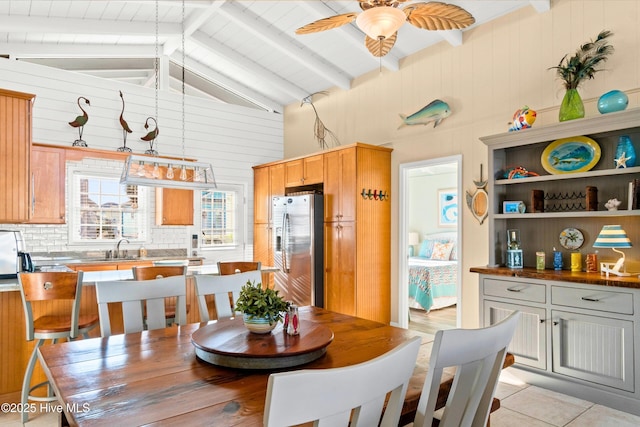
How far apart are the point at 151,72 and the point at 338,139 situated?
9.32 feet

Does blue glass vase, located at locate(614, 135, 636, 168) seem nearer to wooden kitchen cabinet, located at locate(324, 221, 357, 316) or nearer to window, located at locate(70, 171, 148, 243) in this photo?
wooden kitchen cabinet, located at locate(324, 221, 357, 316)

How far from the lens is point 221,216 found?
6.77 m

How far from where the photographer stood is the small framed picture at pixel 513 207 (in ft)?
12.3

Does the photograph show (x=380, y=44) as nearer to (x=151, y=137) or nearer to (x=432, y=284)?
(x=432, y=284)

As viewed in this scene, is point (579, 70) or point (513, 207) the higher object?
point (579, 70)

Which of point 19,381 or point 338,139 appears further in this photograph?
point 338,139

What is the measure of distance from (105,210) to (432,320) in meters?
4.65

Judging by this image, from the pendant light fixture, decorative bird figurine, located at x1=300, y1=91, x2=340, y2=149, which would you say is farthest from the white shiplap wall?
the pendant light fixture

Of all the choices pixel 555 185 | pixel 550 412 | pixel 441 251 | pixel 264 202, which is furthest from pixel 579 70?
pixel 264 202

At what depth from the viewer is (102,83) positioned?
18.7 feet

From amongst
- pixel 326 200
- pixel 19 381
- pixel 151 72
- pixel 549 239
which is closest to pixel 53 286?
pixel 19 381

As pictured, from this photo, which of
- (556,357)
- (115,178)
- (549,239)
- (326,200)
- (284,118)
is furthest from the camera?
(284,118)

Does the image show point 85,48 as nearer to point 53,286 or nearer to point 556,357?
point 53,286

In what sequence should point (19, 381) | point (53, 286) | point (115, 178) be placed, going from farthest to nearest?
point (115, 178)
point (19, 381)
point (53, 286)
